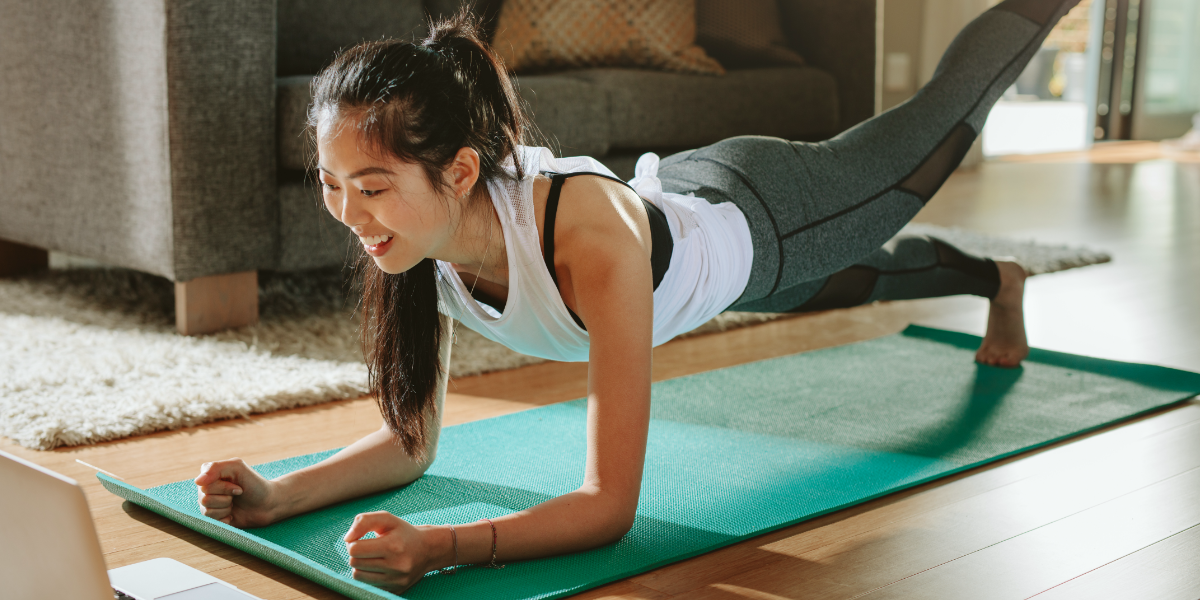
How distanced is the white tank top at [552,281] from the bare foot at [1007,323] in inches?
24.7

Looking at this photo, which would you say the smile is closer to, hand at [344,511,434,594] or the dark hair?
the dark hair

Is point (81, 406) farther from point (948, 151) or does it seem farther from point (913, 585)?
point (948, 151)

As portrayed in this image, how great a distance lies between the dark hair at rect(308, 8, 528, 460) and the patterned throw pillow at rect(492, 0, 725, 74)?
147 cm

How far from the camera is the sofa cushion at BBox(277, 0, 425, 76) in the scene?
227 centimetres

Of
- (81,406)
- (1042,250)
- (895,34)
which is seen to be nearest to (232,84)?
(81,406)

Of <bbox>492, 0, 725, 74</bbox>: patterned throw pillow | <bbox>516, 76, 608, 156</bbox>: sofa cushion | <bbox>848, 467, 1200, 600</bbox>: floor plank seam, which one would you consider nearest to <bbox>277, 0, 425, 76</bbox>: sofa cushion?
<bbox>492, 0, 725, 74</bbox>: patterned throw pillow

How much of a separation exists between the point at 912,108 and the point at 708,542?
0.75 meters

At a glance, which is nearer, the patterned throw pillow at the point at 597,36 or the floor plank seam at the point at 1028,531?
the floor plank seam at the point at 1028,531

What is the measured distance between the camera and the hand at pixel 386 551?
0.82m

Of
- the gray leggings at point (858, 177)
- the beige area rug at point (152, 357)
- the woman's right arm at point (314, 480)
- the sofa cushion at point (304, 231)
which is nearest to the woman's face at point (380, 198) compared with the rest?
the woman's right arm at point (314, 480)

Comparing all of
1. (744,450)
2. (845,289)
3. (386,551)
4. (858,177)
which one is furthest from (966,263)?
(386,551)

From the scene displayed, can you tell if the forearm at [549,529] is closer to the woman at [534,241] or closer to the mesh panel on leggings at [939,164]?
the woman at [534,241]

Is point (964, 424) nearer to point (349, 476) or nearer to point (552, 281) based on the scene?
point (552, 281)

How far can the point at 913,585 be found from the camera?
889 millimetres
